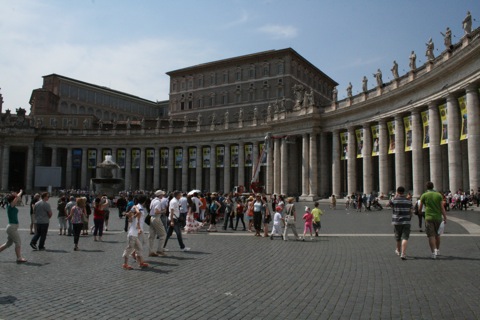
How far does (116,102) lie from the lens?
111m

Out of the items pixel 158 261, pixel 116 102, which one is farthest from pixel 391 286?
pixel 116 102

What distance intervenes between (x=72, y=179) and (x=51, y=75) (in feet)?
98.5

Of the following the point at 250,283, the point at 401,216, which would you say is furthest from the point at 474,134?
the point at 250,283

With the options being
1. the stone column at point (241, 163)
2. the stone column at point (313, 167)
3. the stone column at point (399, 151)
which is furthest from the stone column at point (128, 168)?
the stone column at point (399, 151)

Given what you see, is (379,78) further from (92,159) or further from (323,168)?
(92,159)

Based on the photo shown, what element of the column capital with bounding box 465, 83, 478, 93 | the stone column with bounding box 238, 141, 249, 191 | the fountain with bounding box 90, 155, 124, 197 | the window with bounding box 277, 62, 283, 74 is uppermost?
the window with bounding box 277, 62, 283, 74

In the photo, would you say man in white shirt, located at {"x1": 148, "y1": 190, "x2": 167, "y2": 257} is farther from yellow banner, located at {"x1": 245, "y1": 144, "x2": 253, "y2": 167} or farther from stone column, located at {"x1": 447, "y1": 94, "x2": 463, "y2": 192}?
yellow banner, located at {"x1": 245, "y1": 144, "x2": 253, "y2": 167}

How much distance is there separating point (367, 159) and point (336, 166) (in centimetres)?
496

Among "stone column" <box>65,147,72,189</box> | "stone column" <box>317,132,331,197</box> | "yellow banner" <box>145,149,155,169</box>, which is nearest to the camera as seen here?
"stone column" <box>317,132,331,197</box>

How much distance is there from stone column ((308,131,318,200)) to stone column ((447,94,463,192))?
803 inches

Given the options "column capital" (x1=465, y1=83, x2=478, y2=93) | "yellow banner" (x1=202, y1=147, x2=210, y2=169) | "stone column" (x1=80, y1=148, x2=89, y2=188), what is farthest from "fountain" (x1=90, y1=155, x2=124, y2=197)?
"stone column" (x1=80, y1=148, x2=89, y2=188)

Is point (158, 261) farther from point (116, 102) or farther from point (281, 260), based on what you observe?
point (116, 102)

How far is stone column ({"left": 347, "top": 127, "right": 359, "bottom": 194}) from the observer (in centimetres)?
4759

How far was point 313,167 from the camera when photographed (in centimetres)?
5266
